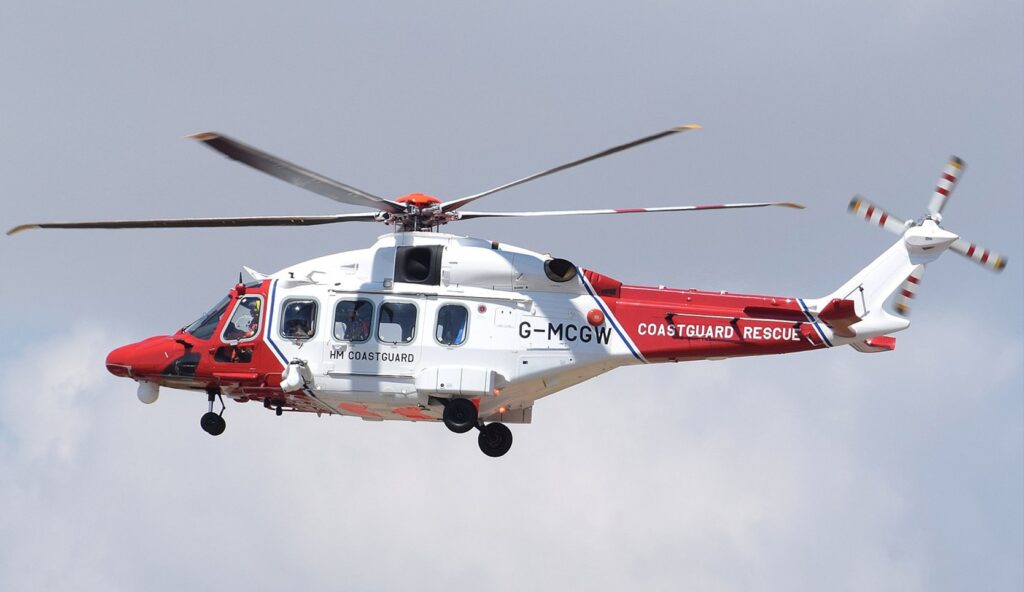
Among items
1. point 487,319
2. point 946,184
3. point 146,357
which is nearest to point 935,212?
point 946,184

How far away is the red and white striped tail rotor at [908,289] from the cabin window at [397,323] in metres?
8.32

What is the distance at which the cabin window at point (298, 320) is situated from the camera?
1164 inches

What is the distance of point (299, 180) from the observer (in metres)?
27.3

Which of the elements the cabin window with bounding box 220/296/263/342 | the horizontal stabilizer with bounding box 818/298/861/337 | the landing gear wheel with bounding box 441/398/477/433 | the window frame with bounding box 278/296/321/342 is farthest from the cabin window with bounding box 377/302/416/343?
the horizontal stabilizer with bounding box 818/298/861/337

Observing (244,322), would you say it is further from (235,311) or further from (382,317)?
(382,317)

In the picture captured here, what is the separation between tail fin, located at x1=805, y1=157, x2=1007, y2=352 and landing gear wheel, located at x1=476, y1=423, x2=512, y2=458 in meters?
5.85

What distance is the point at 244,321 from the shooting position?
3005 centimetres

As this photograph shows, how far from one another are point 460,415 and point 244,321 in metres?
4.31

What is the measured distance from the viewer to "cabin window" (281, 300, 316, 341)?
97.0 ft

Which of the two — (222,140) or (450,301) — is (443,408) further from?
(222,140)

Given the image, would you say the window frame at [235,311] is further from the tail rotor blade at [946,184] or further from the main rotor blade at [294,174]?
the tail rotor blade at [946,184]

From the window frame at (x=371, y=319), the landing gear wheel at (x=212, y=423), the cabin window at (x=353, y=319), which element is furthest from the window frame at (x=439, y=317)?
the landing gear wheel at (x=212, y=423)

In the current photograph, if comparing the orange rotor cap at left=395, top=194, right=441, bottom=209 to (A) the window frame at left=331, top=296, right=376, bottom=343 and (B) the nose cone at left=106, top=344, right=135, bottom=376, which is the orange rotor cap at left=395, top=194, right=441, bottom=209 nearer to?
(A) the window frame at left=331, top=296, right=376, bottom=343

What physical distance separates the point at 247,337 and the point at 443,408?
374 cm
